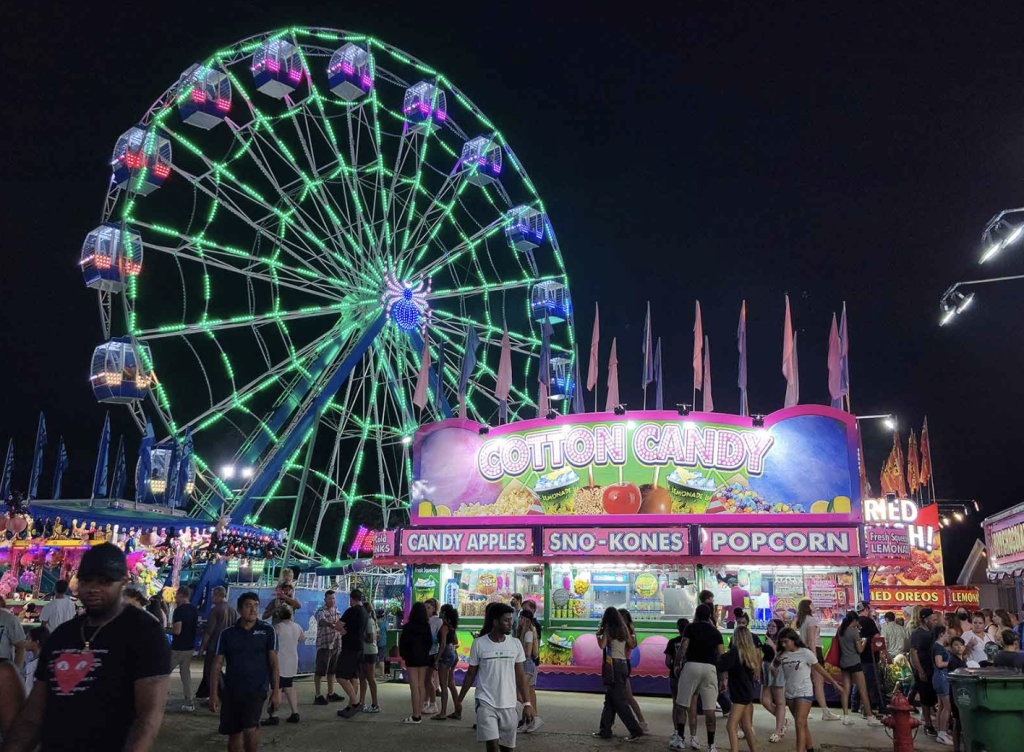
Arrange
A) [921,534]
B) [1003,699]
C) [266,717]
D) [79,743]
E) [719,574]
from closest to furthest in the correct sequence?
[79,743] → [1003,699] → [266,717] → [719,574] → [921,534]

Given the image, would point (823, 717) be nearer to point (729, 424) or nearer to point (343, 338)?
point (729, 424)

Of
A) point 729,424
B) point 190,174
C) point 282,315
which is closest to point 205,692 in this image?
point 729,424

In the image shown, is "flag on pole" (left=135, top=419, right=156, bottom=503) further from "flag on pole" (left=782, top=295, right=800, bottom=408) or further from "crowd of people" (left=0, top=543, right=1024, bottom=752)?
"flag on pole" (left=782, top=295, right=800, bottom=408)

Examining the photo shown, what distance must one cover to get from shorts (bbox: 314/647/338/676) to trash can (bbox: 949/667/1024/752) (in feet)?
26.3

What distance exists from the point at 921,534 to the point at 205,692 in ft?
101

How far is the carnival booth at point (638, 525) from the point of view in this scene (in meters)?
15.5

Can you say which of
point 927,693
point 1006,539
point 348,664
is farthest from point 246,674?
point 1006,539

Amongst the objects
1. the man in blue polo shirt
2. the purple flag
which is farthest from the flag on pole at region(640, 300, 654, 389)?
the man in blue polo shirt

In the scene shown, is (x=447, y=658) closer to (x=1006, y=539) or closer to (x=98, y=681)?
(x=98, y=681)

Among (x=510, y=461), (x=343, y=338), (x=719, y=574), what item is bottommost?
(x=719, y=574)

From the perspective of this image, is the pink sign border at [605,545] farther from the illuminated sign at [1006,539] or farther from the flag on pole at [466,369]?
the illuminated sign at [1006,539]

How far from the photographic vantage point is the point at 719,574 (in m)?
16.1

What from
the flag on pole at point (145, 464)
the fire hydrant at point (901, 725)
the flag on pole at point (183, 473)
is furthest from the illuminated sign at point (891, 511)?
the flag on pole at point (145, 464)

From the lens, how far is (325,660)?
1259 centimetres
